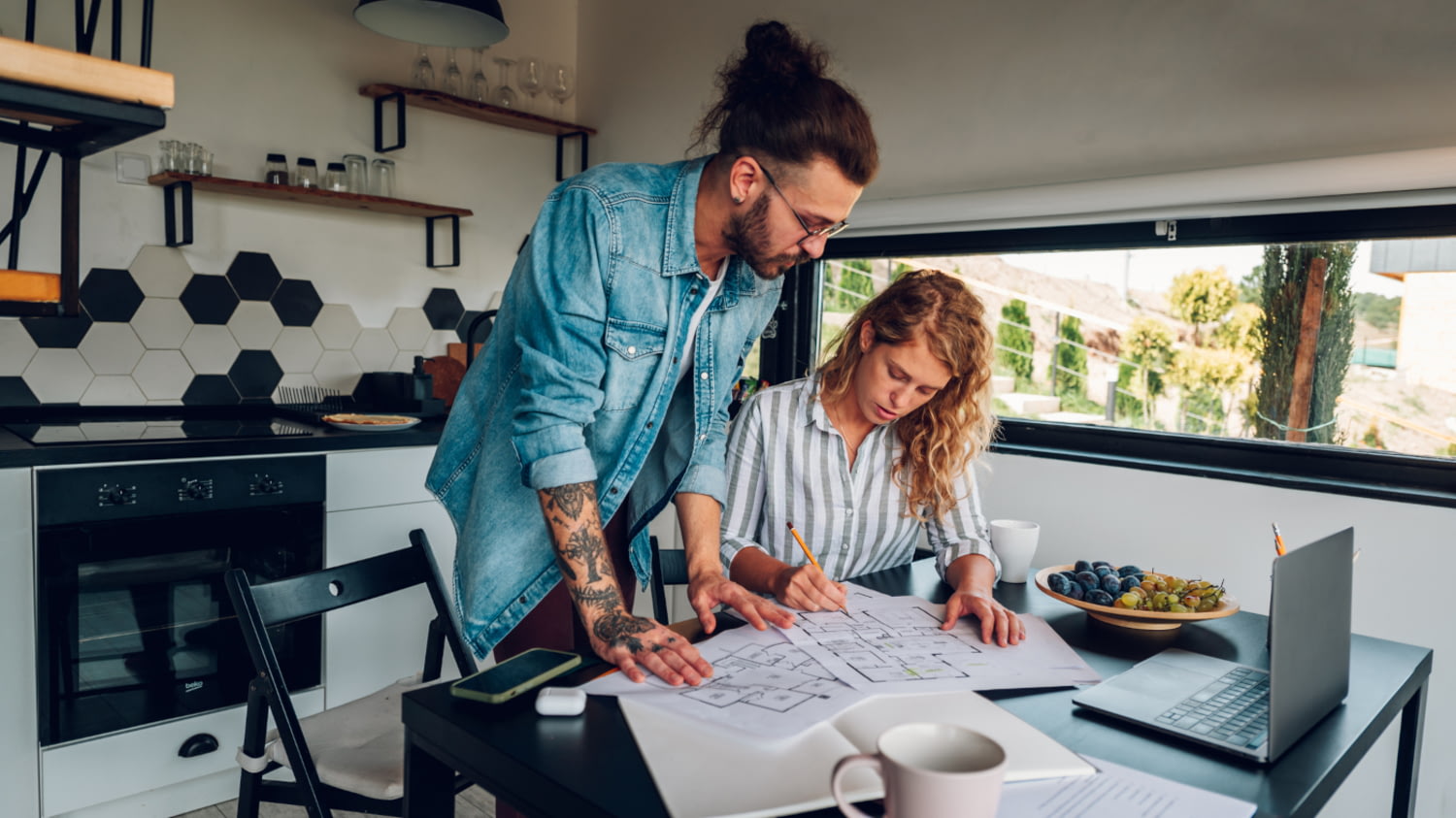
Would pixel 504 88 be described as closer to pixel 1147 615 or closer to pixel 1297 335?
pixel 1297 335

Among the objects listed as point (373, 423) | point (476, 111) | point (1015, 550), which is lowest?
point (1015, 550)

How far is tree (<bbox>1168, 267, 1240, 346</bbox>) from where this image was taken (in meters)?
2.19

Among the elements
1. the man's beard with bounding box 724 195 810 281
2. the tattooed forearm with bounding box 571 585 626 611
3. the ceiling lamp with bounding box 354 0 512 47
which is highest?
the ceiling lamp with bounding box 354 0 512 47

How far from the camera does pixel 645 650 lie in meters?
1.06

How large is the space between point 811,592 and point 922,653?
21cm

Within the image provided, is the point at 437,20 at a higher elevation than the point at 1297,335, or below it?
higher

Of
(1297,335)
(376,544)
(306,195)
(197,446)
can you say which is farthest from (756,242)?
(306,195)

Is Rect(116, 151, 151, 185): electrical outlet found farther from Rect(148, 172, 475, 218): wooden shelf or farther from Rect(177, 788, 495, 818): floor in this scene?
Rect(177, 788, 495, 818): floor

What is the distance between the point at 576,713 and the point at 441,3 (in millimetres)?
2052

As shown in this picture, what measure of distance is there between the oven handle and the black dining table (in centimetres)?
158

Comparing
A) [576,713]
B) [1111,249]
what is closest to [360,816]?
[576,713]

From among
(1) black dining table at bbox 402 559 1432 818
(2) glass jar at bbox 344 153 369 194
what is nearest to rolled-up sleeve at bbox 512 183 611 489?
(1) black dining table at bbox 402 559 1432 818

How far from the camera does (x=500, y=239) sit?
3510mm

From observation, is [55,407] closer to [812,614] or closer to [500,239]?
[500,239]
